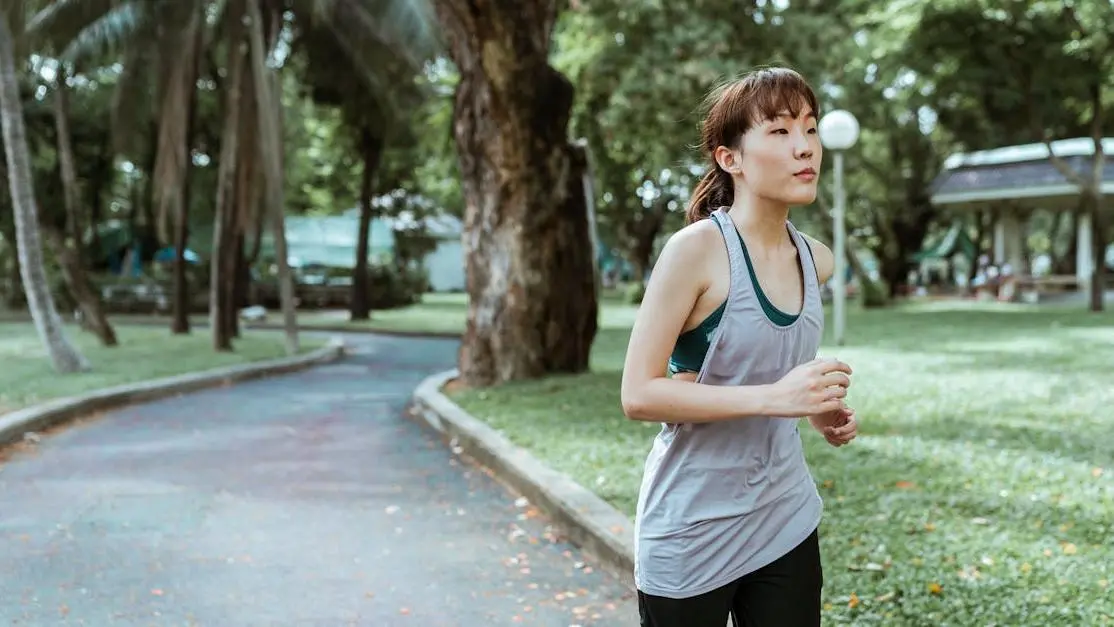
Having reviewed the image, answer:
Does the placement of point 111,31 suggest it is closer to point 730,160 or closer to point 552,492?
point 552,492

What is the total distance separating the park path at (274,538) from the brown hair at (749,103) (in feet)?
9.00

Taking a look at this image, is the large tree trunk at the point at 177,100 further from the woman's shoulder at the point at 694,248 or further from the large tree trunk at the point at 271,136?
the woman's shoulder at the point at 694,248

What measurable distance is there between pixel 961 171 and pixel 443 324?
54.9 feet

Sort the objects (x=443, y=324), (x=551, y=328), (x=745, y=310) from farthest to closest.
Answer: (x=443, y=324), (x=551, y=328), (x=745, y=310)

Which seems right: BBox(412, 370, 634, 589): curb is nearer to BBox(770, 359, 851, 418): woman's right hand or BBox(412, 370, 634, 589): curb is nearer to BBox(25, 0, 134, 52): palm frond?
BBox(770, 359, 851, 418): woman's right hand

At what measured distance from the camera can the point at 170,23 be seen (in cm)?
1958

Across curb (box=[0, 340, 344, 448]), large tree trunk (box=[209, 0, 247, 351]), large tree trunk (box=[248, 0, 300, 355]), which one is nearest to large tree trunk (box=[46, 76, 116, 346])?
large tree trunk (box=[209, 0, 247, 351])

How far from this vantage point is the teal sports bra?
2221mm

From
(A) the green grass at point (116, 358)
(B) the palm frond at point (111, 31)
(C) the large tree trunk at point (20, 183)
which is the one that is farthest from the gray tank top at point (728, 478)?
(B) the palm frond at point (111, 31)

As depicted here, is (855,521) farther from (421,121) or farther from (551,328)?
(421,121)

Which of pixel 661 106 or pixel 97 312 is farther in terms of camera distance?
pixel 661 106

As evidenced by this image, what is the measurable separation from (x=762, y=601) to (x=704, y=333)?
1.87 ft

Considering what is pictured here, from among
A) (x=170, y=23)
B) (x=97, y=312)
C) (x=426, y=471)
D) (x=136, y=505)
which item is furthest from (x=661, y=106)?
(x=136, y=505)

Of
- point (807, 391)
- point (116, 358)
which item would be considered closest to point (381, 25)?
point (116, 358)
